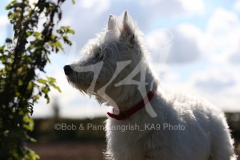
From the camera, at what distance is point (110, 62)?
6586mm

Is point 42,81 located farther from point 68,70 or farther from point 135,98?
point 135,98

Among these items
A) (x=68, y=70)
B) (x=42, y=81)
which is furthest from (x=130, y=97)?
(x=42, y=81)

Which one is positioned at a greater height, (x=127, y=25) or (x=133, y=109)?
(x=127, y=25)

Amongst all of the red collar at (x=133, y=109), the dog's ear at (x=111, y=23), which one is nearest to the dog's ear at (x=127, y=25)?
the dog's ear at (x=111, y=23)

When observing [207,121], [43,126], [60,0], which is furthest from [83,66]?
[43,126]

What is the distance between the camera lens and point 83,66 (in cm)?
647

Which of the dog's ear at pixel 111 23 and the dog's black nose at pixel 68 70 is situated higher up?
the dog's ear at pixel 111 23

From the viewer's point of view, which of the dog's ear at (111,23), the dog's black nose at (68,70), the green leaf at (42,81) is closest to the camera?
the green leaf at (42,81)

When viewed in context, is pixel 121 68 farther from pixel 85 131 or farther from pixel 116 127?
pixel 85 131

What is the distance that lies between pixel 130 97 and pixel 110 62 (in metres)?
0.53

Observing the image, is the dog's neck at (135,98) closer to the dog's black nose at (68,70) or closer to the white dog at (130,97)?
the white dog at (130,97)

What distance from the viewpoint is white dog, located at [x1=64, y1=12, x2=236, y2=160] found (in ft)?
21.3

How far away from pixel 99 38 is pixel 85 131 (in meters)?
27.5

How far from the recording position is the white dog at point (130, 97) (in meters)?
6.50
